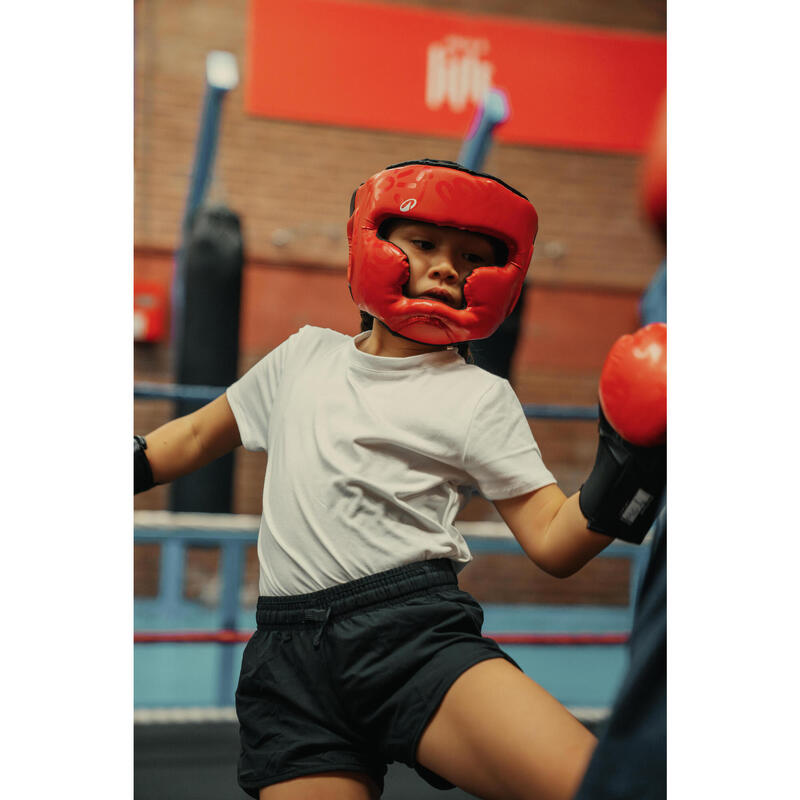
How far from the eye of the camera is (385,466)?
0.88m

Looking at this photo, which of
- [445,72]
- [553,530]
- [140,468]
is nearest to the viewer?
[553,530]

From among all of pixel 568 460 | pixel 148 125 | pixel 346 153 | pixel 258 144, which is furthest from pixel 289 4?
pixel 568 460

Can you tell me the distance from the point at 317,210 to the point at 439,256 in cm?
216

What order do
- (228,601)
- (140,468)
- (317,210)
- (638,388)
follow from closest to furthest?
(638,388) → (140,468) → (228,601) → (317,210)

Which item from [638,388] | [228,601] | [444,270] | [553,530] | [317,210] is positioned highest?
[317,210]

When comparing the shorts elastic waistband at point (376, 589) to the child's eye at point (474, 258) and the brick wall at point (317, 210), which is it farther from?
the brick wall at point (317, 210)

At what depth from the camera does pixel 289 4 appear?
213 cm

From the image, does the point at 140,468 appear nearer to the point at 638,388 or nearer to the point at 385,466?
the point at 385,466

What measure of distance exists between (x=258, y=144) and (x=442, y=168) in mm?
2236

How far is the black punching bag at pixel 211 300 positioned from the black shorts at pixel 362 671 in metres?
1.56

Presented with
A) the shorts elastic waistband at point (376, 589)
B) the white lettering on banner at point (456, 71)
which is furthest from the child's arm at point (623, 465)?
the white lettering on banner at point (456, 71)

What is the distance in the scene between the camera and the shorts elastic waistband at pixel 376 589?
0.85 meters

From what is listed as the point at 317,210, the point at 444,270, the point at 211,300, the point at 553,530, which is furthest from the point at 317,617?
the point at 317,210

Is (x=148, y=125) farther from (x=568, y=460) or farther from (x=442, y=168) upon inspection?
(x=442, y=168)
